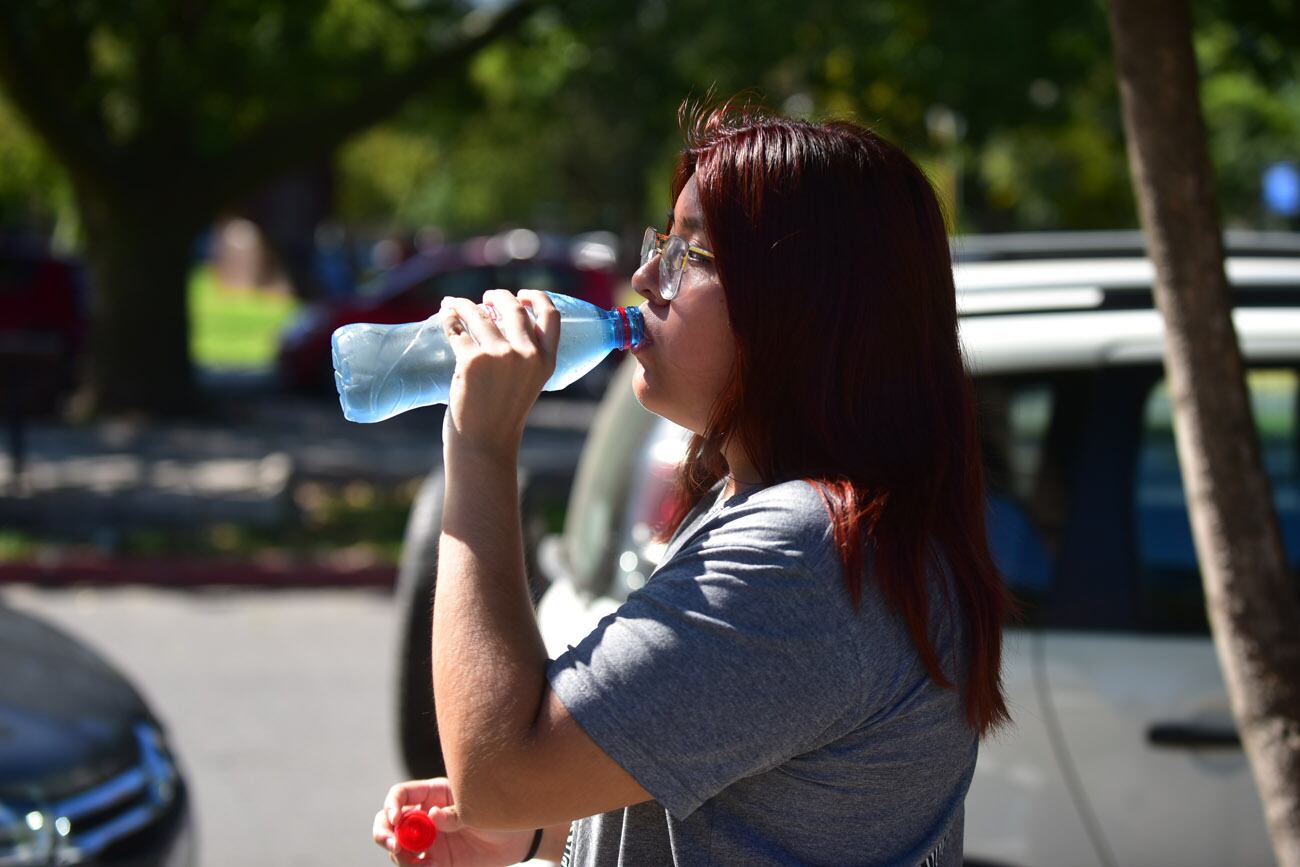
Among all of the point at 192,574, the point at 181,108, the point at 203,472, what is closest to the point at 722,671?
the point at 192,574

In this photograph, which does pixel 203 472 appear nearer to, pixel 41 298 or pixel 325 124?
pixel 325 124

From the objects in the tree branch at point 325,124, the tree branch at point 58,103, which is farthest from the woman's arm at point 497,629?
the tree branch at point 325,124

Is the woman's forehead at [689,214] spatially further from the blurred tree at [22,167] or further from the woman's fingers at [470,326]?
the blurred tree at [22,167]

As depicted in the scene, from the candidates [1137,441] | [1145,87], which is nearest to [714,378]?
[1145,87]

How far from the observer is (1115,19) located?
106 inches

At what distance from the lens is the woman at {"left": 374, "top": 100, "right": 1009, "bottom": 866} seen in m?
1.44

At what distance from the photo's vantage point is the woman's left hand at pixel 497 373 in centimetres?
151

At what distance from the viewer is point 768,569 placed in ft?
4.76

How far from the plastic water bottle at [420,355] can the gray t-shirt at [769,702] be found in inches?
9.8

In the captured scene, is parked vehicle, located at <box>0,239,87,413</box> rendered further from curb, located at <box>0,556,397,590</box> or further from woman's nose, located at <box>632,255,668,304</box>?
woman's nose, located at <box>632,255,668,304</box>

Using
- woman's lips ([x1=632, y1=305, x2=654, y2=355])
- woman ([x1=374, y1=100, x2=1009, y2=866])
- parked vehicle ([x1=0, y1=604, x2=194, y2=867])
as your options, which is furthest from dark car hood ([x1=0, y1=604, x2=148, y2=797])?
woman's lips ([x1=632, y1=305, x2=654, y2=355])

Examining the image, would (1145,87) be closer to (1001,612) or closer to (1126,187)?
(1001,612)

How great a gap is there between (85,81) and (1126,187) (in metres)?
18.8

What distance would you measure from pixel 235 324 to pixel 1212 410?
1255 inches
